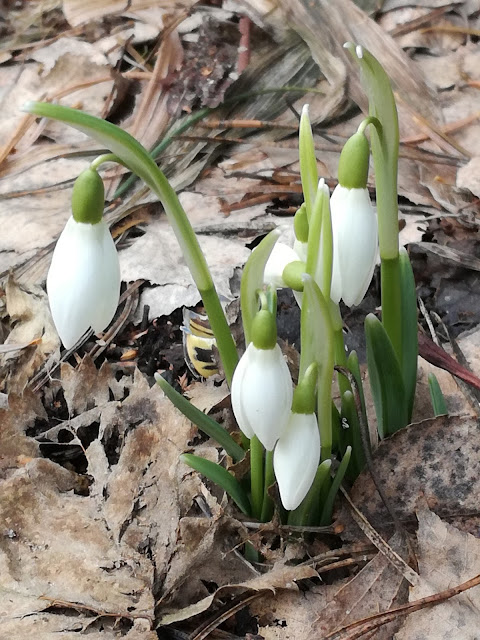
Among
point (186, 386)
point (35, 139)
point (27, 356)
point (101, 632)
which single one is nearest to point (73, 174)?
point (35, 139)

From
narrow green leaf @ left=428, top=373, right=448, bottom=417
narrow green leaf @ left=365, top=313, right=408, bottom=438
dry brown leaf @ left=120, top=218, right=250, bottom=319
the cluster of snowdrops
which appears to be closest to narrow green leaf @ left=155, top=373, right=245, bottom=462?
the cluster of snowdrops

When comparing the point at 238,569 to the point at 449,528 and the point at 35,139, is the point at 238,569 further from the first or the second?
the point at 35,139

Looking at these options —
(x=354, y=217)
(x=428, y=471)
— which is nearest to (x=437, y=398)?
(x=428, y=471)

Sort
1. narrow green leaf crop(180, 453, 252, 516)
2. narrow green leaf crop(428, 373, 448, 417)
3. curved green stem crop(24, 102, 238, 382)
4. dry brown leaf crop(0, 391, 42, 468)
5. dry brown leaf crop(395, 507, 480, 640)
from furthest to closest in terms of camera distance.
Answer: dry brown leaf crop(0, 391, 42, 468), narrow green leaf crop(428, 373, 448, 417), narrow green leaf crop(180, 453, 252, 516), dry brown leaf crop(395, 507, 480, 640), curved green stem crop(24, 102, 238, 382)

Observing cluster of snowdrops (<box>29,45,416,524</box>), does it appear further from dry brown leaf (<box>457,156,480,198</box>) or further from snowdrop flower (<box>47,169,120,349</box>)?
dry brown leaf (<box>457,156,480,198</box>)

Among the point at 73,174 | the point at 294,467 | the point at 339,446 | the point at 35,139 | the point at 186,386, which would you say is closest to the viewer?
the point at 294,467

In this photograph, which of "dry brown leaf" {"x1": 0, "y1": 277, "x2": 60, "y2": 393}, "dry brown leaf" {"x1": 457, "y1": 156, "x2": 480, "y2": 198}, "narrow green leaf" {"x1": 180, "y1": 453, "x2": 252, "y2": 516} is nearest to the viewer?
"narrow green leaf" {"x1": 180, "y1": 453, "x2": 252, "y2": 516}

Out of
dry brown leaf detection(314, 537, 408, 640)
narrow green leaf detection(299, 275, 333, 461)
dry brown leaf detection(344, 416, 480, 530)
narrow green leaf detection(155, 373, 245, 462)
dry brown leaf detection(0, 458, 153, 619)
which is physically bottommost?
dry brown leaf detection(314, 537, 408, 640)
